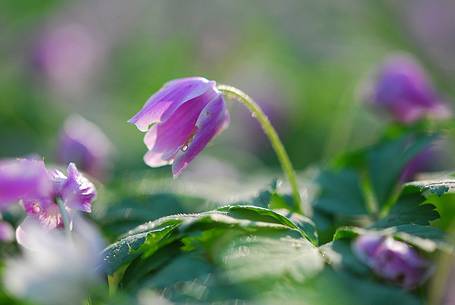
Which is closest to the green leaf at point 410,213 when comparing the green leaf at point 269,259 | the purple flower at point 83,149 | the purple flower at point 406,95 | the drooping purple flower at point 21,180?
the green leaf at point 269,259

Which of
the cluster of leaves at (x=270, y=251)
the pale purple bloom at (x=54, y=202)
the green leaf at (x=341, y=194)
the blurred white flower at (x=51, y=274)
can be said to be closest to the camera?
the blurred white flower at (x=51, y=274)

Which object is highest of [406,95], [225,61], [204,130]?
[204,130]

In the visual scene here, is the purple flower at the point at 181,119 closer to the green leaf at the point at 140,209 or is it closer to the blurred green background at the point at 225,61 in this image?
the green leaf at the point at 140,209

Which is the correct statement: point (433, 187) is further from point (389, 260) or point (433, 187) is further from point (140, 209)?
point (140, 209)

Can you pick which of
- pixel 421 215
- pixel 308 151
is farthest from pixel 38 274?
pixel 308 151

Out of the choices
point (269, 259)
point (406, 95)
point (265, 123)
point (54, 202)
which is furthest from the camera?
point (406, 95)

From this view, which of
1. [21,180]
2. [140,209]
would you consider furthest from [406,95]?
[21,180]

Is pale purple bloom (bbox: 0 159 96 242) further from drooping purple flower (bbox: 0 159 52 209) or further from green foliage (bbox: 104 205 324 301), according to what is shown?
green foliage (bbox: 104 205 324 301)
